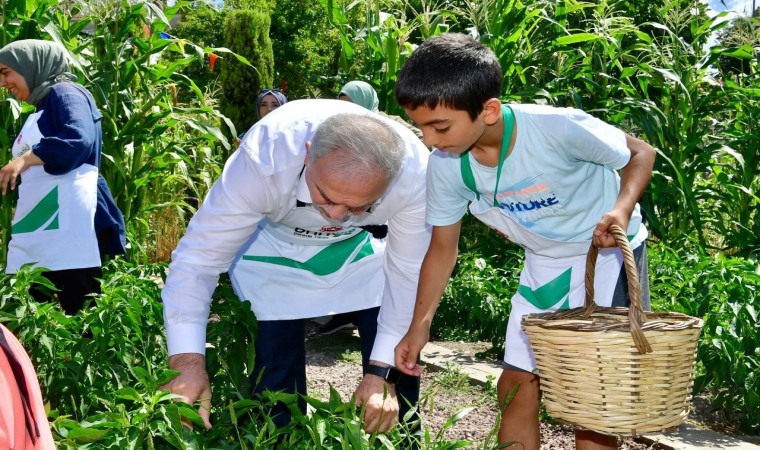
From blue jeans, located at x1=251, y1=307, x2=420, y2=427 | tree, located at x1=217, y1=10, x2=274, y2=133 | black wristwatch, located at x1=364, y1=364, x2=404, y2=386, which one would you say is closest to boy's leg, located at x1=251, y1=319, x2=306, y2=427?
blue jeans, located at x1=251, y1=307, x2=420, y2=427

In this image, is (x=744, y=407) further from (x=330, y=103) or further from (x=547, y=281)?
(x=330, y=103)

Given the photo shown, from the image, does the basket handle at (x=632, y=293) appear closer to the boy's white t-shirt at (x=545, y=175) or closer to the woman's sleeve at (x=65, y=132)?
the boy's white t-shirt at (x=545, y=175)

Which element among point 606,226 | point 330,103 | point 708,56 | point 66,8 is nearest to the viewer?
point 606,226

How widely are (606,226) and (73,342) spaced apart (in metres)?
1.43

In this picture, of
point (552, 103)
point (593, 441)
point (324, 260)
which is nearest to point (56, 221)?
point (324, 260)

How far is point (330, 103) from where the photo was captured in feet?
8.89

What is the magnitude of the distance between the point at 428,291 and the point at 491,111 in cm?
54

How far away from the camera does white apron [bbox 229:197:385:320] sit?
2760 mm

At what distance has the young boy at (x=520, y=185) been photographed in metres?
2.37

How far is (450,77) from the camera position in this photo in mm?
2348

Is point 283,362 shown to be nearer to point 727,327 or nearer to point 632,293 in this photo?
point 632,293

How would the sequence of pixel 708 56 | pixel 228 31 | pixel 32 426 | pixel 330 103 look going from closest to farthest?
pixel 32 426, pixel 330 103, pixel 708 56, pixel 228 31

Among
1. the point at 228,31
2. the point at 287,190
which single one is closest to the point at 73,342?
the point at 287,190

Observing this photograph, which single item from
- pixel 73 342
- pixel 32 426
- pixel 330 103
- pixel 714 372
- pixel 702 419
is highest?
pixel 330 103
